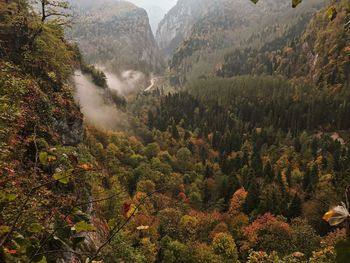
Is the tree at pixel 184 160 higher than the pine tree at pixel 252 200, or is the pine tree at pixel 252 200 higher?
the pine tree at pixel 252 200

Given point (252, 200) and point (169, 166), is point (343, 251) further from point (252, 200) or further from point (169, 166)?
point (169, 166)

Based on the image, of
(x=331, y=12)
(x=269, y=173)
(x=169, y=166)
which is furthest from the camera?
(x=169, y=166)

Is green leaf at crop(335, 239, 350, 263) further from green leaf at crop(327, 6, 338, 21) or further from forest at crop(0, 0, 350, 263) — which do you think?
green leaf at crop(327, 6, 338, 21)

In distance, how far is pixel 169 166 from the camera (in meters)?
106

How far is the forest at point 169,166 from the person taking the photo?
4141 mm

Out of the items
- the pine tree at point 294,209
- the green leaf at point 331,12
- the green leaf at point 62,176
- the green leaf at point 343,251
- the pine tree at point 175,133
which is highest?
the green leaf at point 331,12

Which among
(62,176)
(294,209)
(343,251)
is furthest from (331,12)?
(294,209)

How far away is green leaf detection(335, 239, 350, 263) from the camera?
1.76 m

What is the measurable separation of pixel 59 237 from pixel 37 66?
25365 mm

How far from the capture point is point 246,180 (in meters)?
101

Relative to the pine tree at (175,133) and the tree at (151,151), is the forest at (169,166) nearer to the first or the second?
the tree at (151,151)

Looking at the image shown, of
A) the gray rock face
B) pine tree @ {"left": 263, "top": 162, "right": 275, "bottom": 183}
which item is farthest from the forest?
pine tree @ {"left": 263, "top": 162, "right": 275, "bottom": 183}

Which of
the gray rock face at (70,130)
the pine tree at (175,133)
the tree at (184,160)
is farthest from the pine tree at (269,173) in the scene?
the gray rock face at (70,130)

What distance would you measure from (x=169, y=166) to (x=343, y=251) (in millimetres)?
105196
